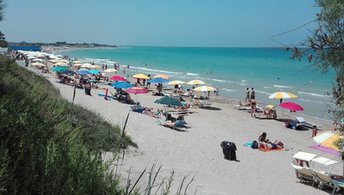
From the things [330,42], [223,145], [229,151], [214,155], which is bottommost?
[214,155]

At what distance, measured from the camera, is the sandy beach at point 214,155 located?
30.8ft

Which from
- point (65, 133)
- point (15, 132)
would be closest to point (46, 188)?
point (15, 132)

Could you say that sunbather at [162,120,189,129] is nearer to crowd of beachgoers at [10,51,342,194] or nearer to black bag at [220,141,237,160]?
crowd of beachgoers at [10,51,342,194]

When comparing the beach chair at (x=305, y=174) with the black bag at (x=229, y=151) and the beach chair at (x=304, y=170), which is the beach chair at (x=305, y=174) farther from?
the black bag at (x=229, y=151)

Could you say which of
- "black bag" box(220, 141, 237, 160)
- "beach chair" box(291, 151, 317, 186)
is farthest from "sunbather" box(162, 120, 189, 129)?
"beach chair" box(291, 151, 317, 186)

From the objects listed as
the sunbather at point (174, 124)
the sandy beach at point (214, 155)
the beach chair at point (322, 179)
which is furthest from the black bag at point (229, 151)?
the sunbather at point (174, 124)

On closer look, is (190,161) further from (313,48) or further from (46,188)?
(46,188)

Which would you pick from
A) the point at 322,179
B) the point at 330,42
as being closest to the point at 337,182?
the point at 322,179

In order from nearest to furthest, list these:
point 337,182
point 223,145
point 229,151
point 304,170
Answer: point 337,182 < point 304,170 < point 229,151 < point 223,145

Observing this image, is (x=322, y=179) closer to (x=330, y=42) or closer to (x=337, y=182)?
(x=337, y=182)

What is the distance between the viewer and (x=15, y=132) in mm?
2545

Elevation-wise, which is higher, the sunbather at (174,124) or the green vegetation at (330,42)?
the green vegetation at (330,42)

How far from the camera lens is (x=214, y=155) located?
41.1 feet

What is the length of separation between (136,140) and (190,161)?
2247mm
